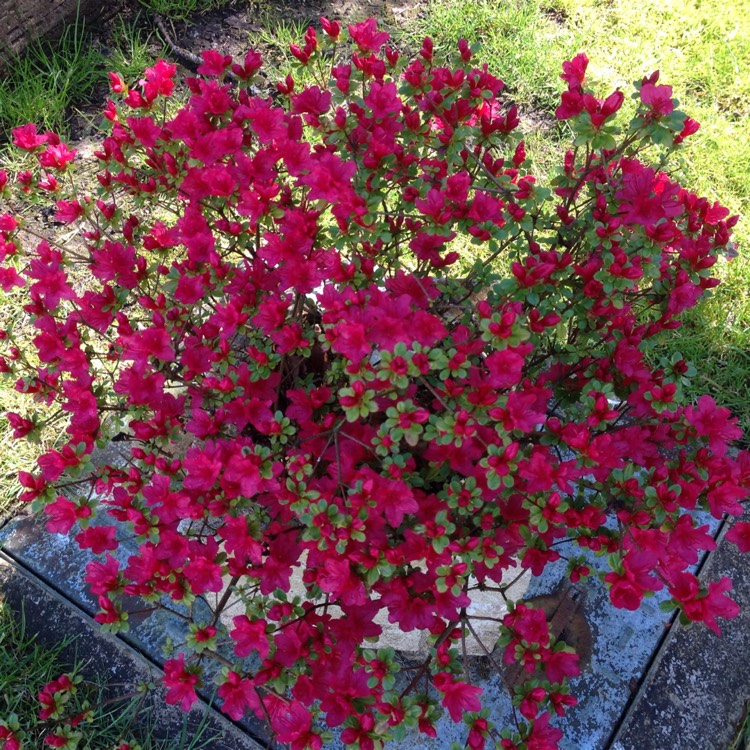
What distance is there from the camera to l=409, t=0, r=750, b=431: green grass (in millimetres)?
3027

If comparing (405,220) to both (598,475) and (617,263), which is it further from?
(598,475)

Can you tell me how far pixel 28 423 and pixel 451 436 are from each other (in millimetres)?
836

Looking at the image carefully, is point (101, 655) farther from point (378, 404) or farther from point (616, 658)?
point (616, 658)

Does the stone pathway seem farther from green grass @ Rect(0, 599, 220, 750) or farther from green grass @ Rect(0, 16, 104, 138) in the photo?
green grass @ Rect(0, 16, 104, 138)

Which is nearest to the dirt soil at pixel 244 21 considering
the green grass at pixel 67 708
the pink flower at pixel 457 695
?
the green grass at pixel 67 708

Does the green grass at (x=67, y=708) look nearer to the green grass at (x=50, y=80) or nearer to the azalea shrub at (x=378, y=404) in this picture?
Answer: the azalea shrub at (x=378, y=404)

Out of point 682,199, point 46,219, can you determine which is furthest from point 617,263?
point 46,219

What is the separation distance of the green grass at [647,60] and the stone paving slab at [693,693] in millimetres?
1151

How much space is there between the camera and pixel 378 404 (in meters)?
1.40

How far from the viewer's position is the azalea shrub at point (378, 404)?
1268 mm

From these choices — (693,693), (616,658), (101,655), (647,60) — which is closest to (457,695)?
(616,658)

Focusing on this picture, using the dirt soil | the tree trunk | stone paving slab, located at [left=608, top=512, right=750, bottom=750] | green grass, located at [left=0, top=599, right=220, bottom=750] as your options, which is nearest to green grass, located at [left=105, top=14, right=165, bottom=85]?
the dirt soil

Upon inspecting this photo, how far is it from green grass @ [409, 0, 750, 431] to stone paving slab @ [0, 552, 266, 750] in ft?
6.79

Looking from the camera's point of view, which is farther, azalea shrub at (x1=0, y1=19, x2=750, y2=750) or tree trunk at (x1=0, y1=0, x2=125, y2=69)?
tree trunk at (x1=0, y1=0, x2=125, y2=69)
